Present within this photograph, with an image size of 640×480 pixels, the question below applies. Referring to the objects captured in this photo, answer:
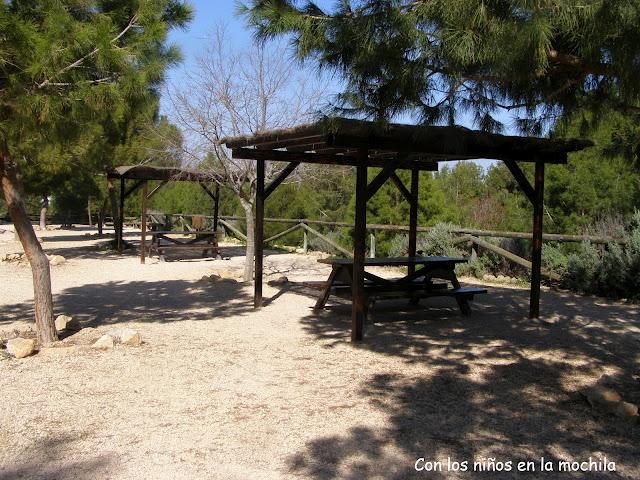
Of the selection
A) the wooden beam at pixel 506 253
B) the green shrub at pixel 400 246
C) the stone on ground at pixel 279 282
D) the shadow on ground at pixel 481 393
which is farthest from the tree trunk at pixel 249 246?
the wooden beam at pixel 506 253

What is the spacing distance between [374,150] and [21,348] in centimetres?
419

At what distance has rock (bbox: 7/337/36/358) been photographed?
5.61 m

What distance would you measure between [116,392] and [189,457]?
1.44m

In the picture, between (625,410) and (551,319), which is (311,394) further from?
(551,319)

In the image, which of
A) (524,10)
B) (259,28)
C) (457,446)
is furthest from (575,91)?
(457,446)

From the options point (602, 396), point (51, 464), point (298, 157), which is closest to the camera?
point (51, 464)

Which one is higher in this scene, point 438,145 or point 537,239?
point 438,145

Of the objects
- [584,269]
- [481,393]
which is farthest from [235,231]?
[481,393]

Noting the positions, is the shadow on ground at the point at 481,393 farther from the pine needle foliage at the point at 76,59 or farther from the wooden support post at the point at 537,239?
the pine needle foliage at the point at 76,59

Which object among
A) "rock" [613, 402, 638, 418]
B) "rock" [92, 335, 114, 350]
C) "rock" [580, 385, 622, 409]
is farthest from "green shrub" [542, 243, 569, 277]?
"rock" [92, 335, 114, 350]

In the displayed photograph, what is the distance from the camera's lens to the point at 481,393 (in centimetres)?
475

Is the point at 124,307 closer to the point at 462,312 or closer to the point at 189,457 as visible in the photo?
the point at 462,312

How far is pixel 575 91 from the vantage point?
511 cm

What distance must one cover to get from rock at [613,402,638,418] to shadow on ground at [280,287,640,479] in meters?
0.05
